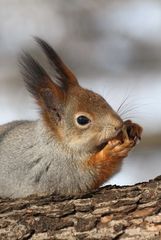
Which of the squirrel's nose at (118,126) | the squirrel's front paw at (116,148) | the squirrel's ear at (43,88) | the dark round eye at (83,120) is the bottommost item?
the squirrel's front paw at (116,148)

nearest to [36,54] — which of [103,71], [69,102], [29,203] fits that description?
[103,71]

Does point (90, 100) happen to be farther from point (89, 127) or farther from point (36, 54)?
point (36, 54)

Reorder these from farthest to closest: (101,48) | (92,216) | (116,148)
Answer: (101,48)
(116,148)
(92,216)

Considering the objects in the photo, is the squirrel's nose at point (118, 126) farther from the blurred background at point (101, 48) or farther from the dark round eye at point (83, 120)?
the blurred background at point (101, 48)

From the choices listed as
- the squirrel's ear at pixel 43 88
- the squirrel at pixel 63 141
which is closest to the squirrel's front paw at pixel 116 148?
the squirrel at pixel 63 141

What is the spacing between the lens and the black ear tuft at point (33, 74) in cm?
379

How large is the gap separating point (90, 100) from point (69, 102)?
100mm

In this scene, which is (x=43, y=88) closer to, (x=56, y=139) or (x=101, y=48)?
(x=56, y=139)

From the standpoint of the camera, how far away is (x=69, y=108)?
3.81 m

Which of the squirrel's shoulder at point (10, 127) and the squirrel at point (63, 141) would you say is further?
the squirrel's shoulder at point (10, 127)

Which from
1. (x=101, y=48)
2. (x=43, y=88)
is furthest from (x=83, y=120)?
(x=101, y=48)

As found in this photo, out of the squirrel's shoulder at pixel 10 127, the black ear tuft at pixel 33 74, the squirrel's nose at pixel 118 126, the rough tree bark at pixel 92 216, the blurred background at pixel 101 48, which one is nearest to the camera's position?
the rough tree bark at pixel 92 216

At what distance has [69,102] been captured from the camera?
3820mm

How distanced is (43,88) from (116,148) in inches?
16.4
